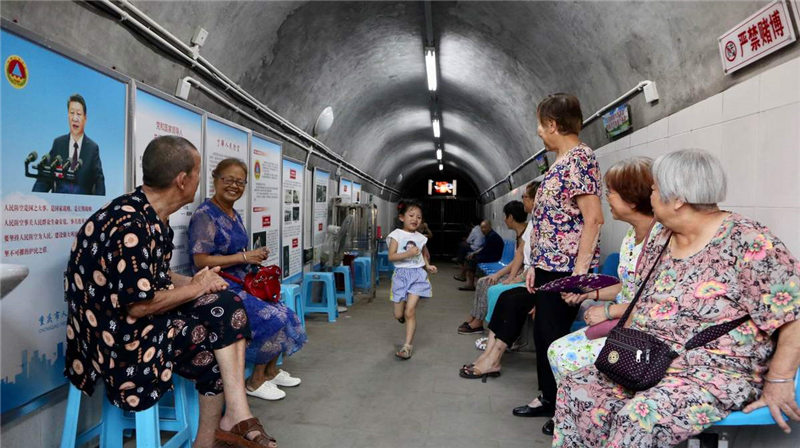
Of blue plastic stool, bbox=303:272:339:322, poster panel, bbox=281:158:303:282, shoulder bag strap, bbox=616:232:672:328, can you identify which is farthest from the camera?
blue plastic stool, bbox=303:272:339:322

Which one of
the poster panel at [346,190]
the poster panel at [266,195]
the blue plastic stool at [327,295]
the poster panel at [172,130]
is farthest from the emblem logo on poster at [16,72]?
the poster panel at [346,190]

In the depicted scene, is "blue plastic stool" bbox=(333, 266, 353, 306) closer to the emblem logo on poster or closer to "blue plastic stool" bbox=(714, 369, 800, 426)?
the emblem logo on poster

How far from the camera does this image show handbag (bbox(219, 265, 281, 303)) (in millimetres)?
3088

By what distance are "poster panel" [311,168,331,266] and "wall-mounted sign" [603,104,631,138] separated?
399 cm

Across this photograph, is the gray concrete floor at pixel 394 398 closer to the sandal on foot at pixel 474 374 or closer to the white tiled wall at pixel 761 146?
the sandal on foot at pixel 474 374

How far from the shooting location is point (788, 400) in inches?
64.0

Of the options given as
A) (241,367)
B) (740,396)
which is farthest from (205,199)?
(740,396)

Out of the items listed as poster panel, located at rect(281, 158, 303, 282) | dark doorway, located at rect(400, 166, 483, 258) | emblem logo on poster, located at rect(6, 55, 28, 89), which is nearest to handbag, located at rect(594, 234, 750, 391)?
emblem logo on poster, located at rect(6, 55, 28, 89)

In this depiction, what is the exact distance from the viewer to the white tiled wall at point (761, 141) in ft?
6.85

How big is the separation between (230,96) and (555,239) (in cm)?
303

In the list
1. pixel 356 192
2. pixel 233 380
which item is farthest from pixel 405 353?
pixel 356 192

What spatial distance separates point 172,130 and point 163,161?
3.68 ft

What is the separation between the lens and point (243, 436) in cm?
233

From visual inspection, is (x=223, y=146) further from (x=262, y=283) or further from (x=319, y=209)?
(x=319, y=209)
